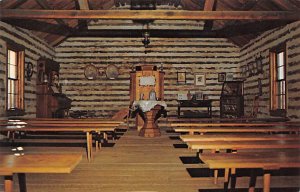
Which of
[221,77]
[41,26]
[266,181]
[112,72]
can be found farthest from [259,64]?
[266,181]

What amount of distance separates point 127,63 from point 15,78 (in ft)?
16.8

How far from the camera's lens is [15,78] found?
1016 centimetres

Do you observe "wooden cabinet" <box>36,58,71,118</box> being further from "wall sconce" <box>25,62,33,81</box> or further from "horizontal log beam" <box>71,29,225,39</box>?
"horizontal log beam" <box>71,29,225,39</box>

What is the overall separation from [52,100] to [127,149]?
557 centimetres

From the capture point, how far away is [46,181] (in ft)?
13.2

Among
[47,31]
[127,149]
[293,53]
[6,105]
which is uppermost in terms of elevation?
[47,31]

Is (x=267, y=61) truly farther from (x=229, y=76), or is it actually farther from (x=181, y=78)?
(x=181, y=78)

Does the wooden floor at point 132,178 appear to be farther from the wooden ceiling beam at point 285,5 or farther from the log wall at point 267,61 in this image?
the wooden ceiling beam at point 285,5

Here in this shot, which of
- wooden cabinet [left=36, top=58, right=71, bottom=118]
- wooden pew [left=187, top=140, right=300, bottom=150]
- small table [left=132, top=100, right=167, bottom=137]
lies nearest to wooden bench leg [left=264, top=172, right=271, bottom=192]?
wooden pew [left=187, top=140, right=300, bottom=150]

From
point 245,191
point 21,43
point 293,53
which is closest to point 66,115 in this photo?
point 21,43

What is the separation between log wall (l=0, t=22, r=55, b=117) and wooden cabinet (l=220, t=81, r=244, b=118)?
6721 mm

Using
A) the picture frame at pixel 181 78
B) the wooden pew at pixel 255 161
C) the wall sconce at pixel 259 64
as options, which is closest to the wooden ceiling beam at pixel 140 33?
the picture frame at pixel 181 78

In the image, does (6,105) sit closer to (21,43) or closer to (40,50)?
(21,43)

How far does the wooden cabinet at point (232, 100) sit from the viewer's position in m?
12.2
